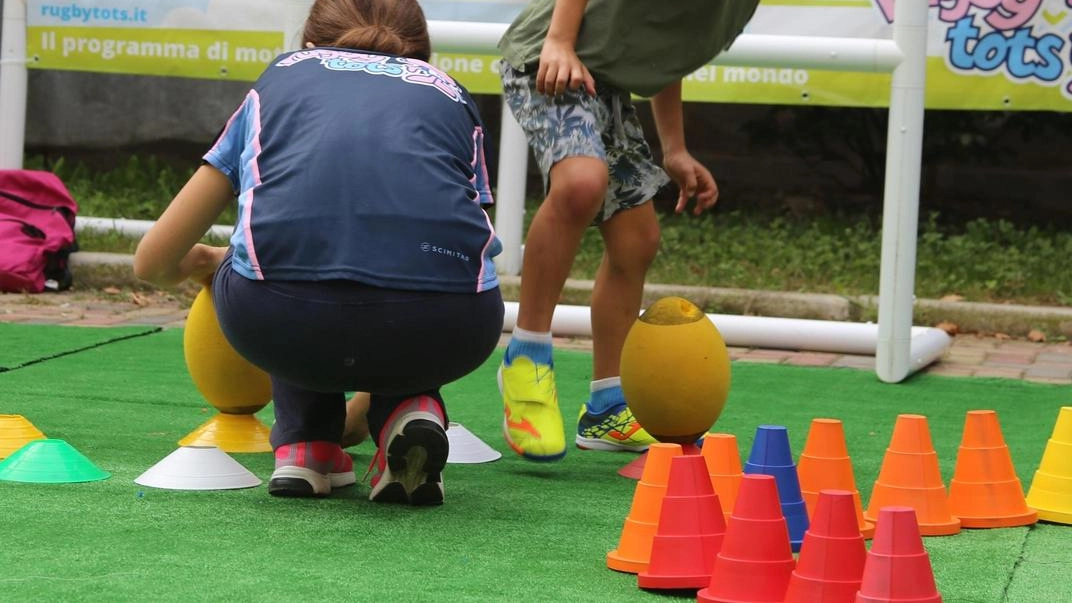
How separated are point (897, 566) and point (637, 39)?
196 cm

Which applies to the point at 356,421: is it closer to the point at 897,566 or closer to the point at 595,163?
the point at 595,163

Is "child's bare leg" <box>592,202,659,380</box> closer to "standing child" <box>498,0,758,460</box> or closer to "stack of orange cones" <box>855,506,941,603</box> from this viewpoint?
"standing child" <box>498,0,758,460</box>

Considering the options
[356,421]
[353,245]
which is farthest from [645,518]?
[356,421]

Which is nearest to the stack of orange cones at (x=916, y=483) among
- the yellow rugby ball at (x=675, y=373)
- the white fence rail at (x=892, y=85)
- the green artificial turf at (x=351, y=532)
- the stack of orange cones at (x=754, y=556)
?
the green artificial turf at (x=351, y=532)

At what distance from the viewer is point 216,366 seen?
3.40 m

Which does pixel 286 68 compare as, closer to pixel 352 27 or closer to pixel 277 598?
pixel 352 27

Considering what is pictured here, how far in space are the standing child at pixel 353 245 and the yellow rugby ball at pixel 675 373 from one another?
471 mm

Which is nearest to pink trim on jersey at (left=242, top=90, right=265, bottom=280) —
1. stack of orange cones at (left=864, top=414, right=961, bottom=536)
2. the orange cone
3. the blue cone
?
the blue cone

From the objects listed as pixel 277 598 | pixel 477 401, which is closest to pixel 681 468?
pixel 277 598

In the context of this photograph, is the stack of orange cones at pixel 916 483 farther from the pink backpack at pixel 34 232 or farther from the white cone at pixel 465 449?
the pink backpack at pixel 34 232

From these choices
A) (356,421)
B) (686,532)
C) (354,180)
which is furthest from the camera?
(356,421)

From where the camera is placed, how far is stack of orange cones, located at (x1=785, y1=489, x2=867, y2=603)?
6.70 ft

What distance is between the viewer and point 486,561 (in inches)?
94.8

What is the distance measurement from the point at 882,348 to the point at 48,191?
4021 mm
